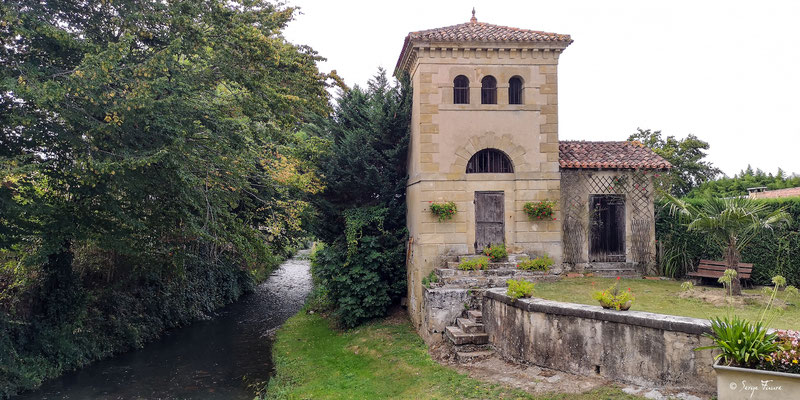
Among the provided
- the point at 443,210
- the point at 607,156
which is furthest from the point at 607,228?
the point at 443,210

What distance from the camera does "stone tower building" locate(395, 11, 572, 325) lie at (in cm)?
1316

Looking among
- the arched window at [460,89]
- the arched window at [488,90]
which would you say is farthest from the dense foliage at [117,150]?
the arched window at [488,90]

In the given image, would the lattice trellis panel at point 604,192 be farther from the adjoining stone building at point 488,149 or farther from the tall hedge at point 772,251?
the tall hedge at point 772,251

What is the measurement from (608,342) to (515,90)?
8.21m

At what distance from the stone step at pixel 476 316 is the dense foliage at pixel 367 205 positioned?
166 inches

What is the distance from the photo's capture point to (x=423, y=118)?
1326 centimetres

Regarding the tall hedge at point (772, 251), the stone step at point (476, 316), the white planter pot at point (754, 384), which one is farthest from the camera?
the tall hedge at point (772, 251)

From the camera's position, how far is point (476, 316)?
1072cm

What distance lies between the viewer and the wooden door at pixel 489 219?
13.3 metres

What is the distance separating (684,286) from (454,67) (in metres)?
7.90

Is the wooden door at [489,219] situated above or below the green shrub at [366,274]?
above

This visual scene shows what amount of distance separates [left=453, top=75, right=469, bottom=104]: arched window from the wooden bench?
7.48 metres

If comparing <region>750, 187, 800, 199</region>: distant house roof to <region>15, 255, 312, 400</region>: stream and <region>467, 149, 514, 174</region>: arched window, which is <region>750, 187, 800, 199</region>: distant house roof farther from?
<region>15, 255, 312, 400</region>: stream

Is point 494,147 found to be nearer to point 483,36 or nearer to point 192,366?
point 483,36
